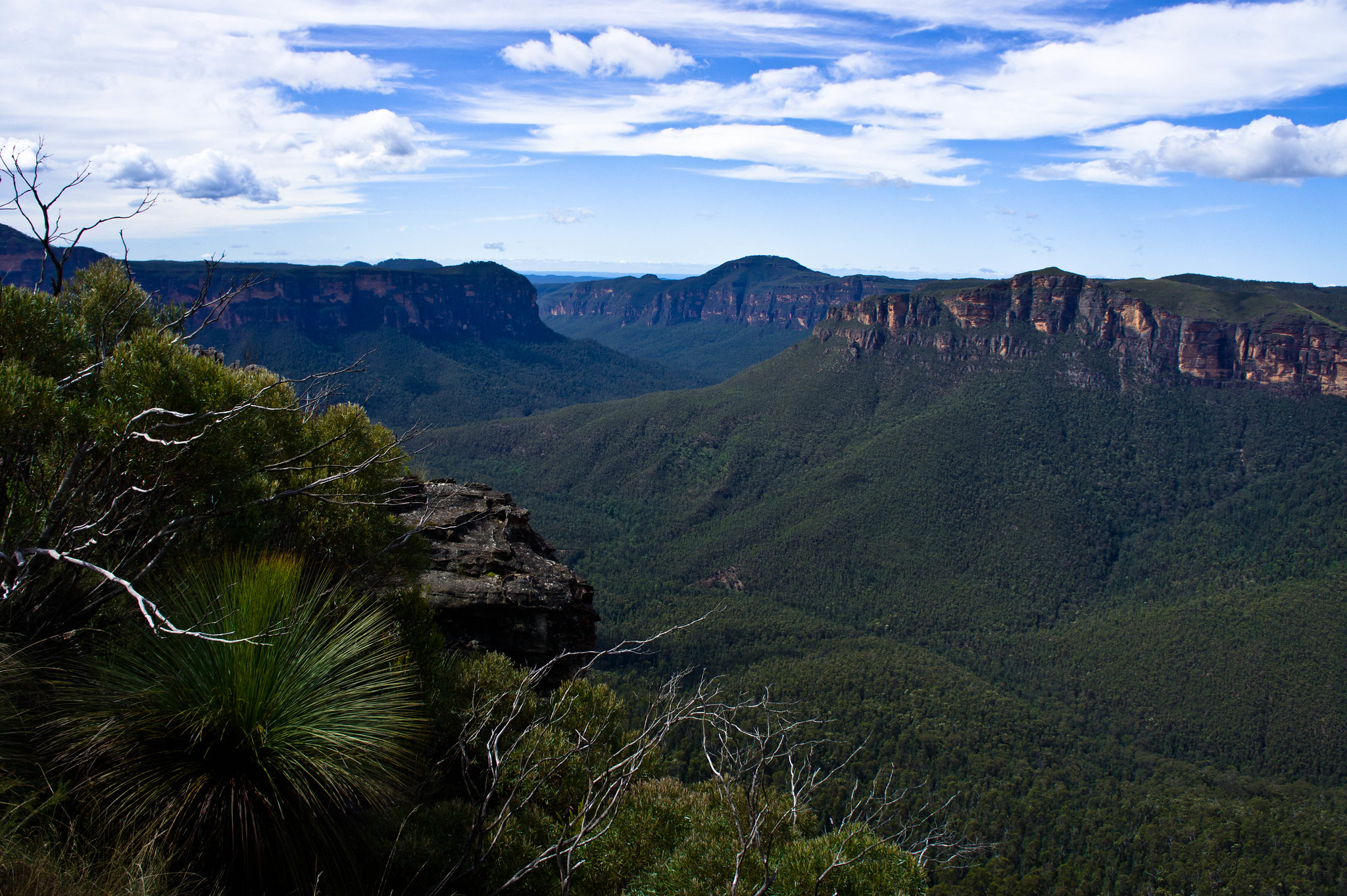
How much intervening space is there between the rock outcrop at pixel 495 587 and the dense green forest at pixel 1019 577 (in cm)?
1264

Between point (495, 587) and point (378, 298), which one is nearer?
point (495, 587)


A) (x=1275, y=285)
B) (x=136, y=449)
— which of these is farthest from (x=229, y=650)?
(x=1275, y=285)

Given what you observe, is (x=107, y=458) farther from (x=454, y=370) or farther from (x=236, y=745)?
(x=454, y=370)

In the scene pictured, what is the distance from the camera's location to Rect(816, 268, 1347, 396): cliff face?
74.6 meters

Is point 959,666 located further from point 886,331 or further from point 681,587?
point 886,331

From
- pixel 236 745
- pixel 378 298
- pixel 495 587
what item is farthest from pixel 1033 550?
pixel 378 298

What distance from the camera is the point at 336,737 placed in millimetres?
4973

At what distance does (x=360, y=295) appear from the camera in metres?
132

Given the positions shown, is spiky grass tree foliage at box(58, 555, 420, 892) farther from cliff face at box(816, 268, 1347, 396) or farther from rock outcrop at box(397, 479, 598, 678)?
cliff face at box(816, 268, 1347, 396)

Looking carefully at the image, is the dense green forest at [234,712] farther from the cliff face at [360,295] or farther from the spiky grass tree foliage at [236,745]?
the cliff face at [360,295]

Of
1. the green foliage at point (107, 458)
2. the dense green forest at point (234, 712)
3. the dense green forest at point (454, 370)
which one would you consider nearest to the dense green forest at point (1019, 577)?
the dense green forest at point (234, 712)

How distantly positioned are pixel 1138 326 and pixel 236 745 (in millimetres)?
99046

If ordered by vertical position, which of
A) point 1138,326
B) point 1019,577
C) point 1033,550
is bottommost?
point 1019,577

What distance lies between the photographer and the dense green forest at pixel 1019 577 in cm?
3247
